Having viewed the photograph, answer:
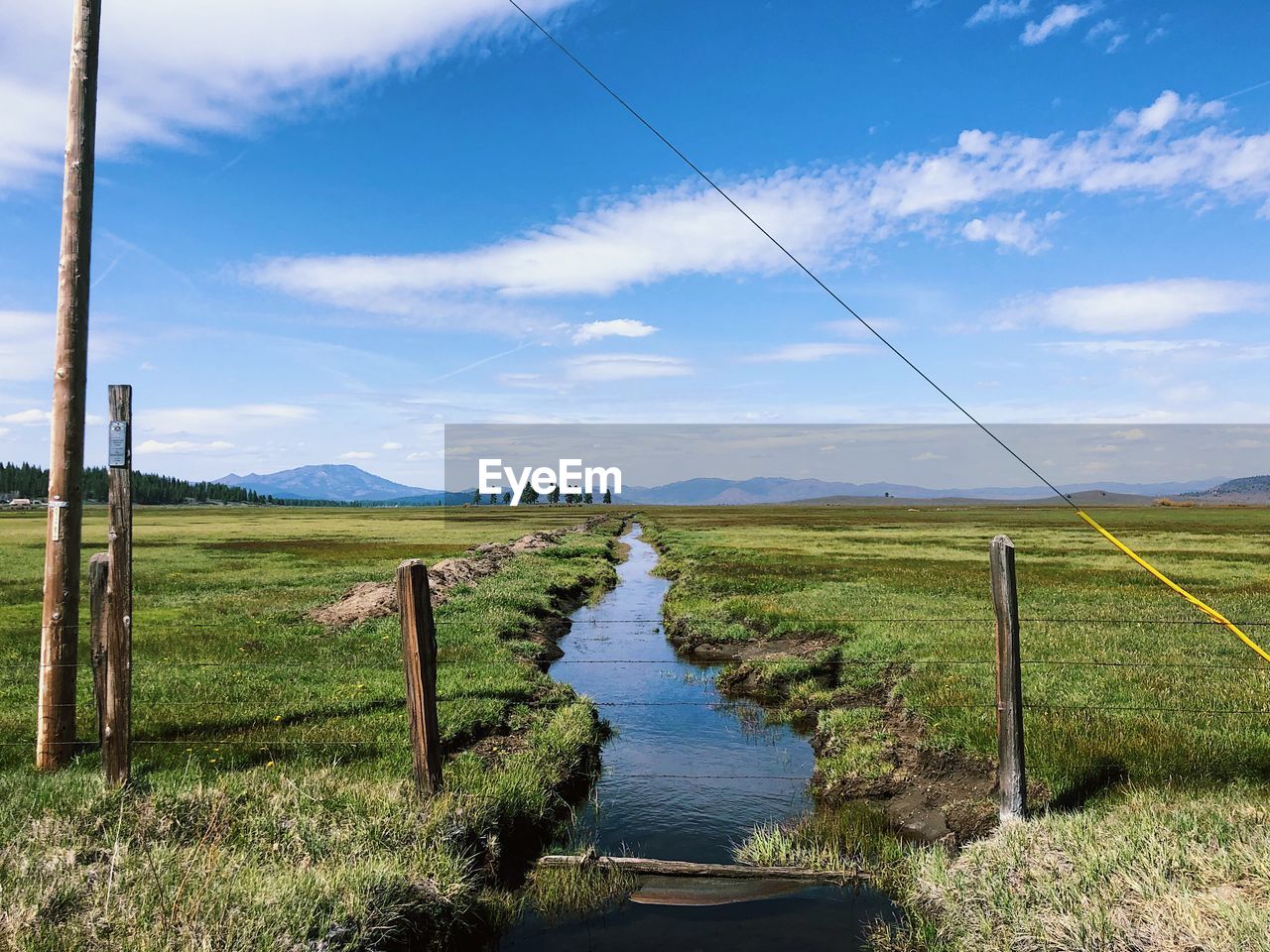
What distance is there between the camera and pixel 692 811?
10.2 meters

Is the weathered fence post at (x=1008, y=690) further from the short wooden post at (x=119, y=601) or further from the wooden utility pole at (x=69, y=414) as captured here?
the wooden utility pole at (x=69, y=414)

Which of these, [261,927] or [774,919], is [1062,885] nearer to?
[774,919]

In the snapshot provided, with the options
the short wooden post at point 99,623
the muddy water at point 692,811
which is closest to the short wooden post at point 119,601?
the short wooden post at point 99,623

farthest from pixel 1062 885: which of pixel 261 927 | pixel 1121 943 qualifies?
pixel 261 927

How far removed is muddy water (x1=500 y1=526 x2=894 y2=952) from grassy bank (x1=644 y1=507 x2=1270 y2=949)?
1.89ft

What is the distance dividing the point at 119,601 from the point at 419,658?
2.88 metres

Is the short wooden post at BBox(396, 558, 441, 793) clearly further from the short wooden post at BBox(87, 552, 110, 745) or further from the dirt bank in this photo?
the dirt bank

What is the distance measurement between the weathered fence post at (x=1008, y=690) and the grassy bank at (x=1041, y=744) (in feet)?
1.12

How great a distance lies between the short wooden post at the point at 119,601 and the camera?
7.54 metres

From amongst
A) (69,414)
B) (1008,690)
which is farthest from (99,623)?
(1008,690)

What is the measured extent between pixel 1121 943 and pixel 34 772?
1041 cm

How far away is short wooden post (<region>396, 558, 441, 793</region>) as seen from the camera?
762 centimetres

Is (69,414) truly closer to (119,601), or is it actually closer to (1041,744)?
(119,601)

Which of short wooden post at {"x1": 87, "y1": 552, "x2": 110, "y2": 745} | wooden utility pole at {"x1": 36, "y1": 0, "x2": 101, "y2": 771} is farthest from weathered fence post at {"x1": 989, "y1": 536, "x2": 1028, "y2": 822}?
wooden utility pole at {"x1": 36, "y1": 0, "x2": 101, "y2": 771}
